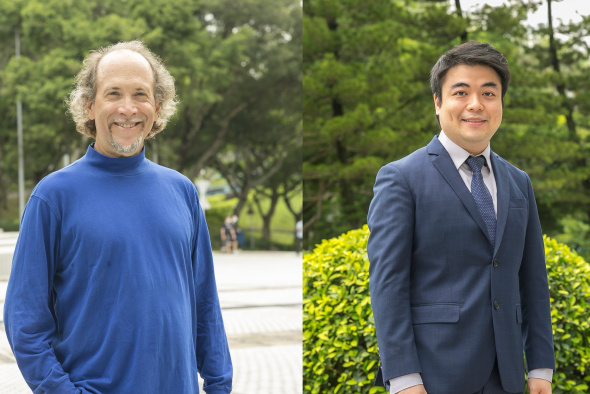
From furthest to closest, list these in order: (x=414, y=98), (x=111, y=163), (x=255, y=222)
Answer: (x=255, y=222), (x=414, y=98), (x=111, y=163)

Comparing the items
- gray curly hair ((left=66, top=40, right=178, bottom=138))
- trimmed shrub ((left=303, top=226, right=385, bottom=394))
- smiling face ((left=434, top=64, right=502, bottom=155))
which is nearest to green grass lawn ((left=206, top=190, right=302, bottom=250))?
trimmed shrub ((left=303, top=226, right=385, bottom=394))

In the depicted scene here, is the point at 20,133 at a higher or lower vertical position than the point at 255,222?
higher

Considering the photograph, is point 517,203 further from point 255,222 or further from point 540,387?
point 255,222

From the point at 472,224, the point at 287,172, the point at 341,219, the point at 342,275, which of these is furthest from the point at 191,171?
the point at 472,224

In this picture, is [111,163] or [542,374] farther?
[542,374]

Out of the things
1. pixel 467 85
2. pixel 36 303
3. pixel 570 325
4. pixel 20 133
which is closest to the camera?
pixel 36 303

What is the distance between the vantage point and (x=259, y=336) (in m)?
9.00

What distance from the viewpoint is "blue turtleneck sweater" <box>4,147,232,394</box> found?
6.57 ft

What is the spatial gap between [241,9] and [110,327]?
1186 inches

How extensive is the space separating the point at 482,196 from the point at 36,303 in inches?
49.6

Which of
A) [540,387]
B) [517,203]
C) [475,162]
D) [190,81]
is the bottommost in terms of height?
[540,387]

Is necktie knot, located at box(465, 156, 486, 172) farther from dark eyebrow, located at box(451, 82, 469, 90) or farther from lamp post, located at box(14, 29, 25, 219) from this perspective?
lamp post, located at box(14, 29, 25, 219)

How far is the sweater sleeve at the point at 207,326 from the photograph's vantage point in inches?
91.6

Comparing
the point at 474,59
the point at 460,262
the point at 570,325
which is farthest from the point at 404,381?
the point at 570,325
